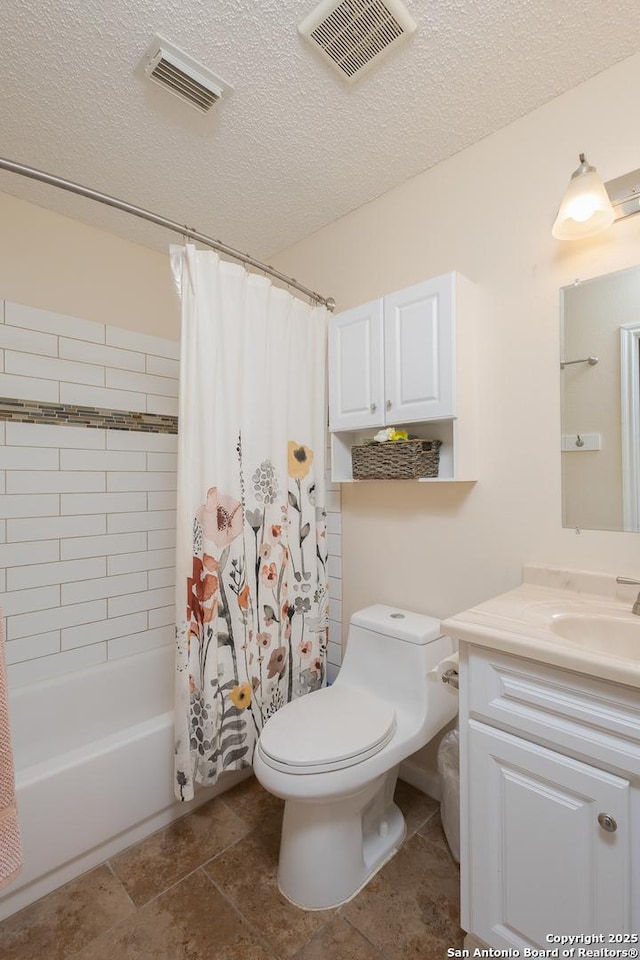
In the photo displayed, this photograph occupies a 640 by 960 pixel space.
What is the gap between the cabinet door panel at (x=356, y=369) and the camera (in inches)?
65.2

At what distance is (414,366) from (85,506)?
148cm

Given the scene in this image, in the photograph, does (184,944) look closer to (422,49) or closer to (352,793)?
(352,793)

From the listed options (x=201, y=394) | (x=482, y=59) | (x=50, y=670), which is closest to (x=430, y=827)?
(x=50, y=670)

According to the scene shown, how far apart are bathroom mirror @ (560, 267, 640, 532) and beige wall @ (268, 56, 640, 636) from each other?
0.03 m

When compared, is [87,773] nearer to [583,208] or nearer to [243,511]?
[243,511]

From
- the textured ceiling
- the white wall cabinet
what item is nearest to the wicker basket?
the white wall cabinet

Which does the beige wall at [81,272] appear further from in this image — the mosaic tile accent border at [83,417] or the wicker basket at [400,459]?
the wicker basket at [400,459]

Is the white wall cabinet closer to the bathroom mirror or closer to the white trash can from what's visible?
the bathroom mirror

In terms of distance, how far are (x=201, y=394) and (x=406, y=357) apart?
0.73 m

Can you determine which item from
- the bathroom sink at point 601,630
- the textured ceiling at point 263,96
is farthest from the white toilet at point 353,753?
the textured ceiling at point 263,96

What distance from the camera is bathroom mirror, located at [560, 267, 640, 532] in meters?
1.25

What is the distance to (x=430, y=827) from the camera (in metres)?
1.56

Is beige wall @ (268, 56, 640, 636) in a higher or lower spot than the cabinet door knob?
higher

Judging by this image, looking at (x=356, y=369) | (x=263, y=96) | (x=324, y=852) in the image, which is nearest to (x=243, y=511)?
(x=356, y=369)
